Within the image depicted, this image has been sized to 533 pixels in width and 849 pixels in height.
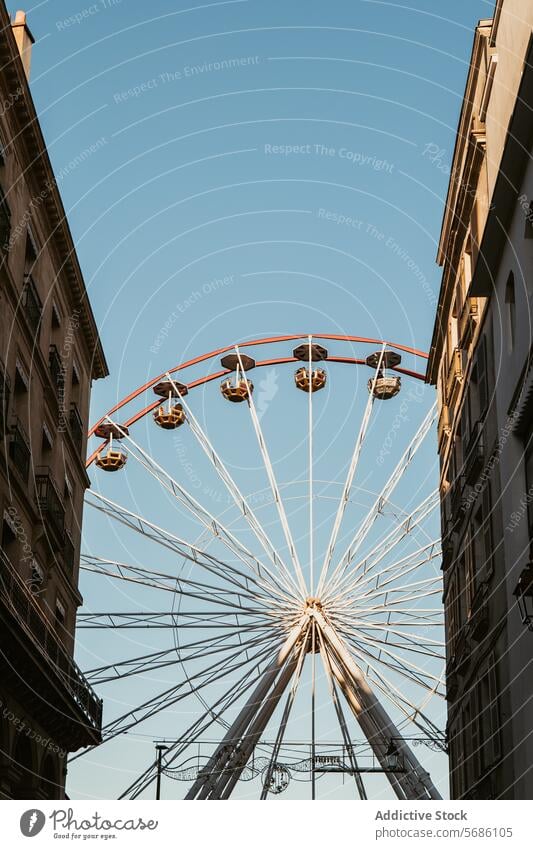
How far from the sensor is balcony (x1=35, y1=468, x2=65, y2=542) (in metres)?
36.2

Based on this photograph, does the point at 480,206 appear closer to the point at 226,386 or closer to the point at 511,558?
A: the point at 511,558

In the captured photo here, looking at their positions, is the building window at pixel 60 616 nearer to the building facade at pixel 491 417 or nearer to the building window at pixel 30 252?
the building window at pixel 30 252

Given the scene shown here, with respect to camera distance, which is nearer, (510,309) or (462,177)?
(510,309)

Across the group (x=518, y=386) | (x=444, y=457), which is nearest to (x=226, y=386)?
(x=444, y=457)

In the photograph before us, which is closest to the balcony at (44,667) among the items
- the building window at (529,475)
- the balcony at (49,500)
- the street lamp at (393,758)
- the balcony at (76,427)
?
the balcony at (49,500)

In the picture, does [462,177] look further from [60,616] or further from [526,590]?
[526,590]

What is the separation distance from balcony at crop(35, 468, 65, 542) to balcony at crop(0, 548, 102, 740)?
252 centimetres

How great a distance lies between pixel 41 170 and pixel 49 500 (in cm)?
839

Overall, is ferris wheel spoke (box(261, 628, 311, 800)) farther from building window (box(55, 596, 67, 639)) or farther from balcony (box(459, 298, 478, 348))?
balcony (box(459, 298, 478, 348))

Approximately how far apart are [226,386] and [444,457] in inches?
317

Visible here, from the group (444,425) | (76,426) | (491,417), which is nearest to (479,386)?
(491,417)

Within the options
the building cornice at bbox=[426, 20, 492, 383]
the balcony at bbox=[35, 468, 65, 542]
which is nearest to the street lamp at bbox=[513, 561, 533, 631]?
the building cornice at bbox=[426, 20, 492, 383]

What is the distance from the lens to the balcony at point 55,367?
38.5m

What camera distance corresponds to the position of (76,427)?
140 feet
